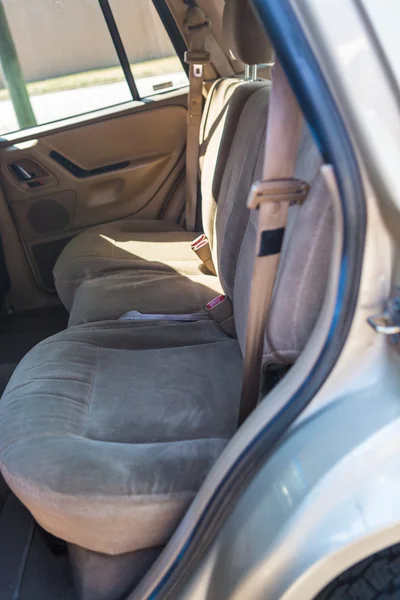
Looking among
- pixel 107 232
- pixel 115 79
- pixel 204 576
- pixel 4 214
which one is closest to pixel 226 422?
pixel 204 576

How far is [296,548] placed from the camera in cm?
66

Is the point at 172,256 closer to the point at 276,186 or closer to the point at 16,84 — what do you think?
Result: the point at 16,84

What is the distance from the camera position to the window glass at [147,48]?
214cm

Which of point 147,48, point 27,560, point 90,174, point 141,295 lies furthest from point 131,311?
point 147,48

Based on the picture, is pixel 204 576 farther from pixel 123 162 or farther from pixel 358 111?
pixel 123 162

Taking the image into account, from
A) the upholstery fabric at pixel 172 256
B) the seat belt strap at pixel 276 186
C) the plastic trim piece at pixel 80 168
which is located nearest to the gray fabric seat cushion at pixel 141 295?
the upholstery fabric at pixel 172 256

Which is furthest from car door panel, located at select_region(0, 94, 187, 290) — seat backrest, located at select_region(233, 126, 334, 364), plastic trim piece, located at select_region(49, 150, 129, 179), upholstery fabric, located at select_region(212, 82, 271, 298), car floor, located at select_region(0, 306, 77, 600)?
seat backrest, located at select_region(233, 126, 334, 364)

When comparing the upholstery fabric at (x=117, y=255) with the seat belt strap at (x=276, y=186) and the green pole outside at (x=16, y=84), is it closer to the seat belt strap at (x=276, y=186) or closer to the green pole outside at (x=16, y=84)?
the green pole outside at (x=16, y=84)

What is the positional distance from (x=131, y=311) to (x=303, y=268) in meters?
0.78

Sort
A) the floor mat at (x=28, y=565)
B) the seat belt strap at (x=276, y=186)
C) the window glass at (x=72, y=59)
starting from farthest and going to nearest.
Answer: the window glass at (x=72, y=59) → the floor mat at (x=28, y=565) → the seat belt strap at (x=276, y=186)

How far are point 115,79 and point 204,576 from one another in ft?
6.47

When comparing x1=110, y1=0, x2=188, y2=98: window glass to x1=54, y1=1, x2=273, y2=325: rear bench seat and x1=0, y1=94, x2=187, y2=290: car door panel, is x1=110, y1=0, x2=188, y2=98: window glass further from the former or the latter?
x1=54, y1=1, x2=273, y2=325: rear bench seat

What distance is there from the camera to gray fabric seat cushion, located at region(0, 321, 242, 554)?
34.4 inches

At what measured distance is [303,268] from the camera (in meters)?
0.84
